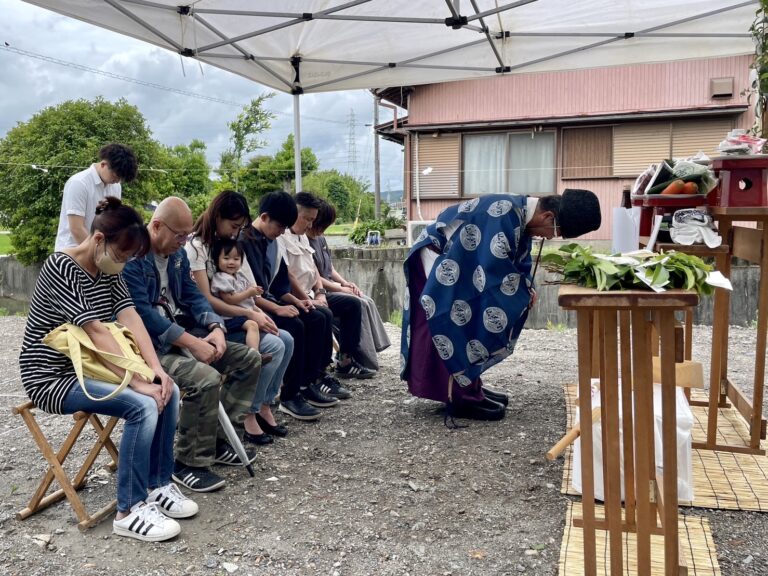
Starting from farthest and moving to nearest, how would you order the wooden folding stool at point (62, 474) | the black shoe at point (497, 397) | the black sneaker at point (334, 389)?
the black sneaker at point (334, 389) < the black shoe at point (497, 397) < the wooden folding stool at point (62, 474)

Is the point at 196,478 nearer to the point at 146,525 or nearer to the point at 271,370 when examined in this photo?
the point at 146,525

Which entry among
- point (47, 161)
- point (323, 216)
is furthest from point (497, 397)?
point (47, 161)

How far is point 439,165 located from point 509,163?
4.83 ft

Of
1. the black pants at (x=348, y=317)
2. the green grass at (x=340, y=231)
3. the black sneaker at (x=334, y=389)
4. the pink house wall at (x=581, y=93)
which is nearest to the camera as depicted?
the black sneaker at (x=334, y=389)

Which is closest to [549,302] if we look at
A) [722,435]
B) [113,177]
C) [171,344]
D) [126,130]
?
[722,435]

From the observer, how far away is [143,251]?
280 cm

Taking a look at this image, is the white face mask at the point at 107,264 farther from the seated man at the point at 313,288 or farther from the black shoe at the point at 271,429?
the seated man at the point at 313,288

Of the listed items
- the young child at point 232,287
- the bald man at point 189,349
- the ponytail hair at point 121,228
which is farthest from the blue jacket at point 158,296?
the ponytail hair at point 121,228

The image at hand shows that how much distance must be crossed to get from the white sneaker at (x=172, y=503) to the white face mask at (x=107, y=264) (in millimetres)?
1002

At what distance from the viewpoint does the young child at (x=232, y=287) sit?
12.5ft

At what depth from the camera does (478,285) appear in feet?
13.2

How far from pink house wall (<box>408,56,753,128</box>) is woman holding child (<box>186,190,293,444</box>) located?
382 inches

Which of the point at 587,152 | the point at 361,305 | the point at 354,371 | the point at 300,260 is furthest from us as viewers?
the point at 587,152

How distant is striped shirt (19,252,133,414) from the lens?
Result: 8.92 feet
